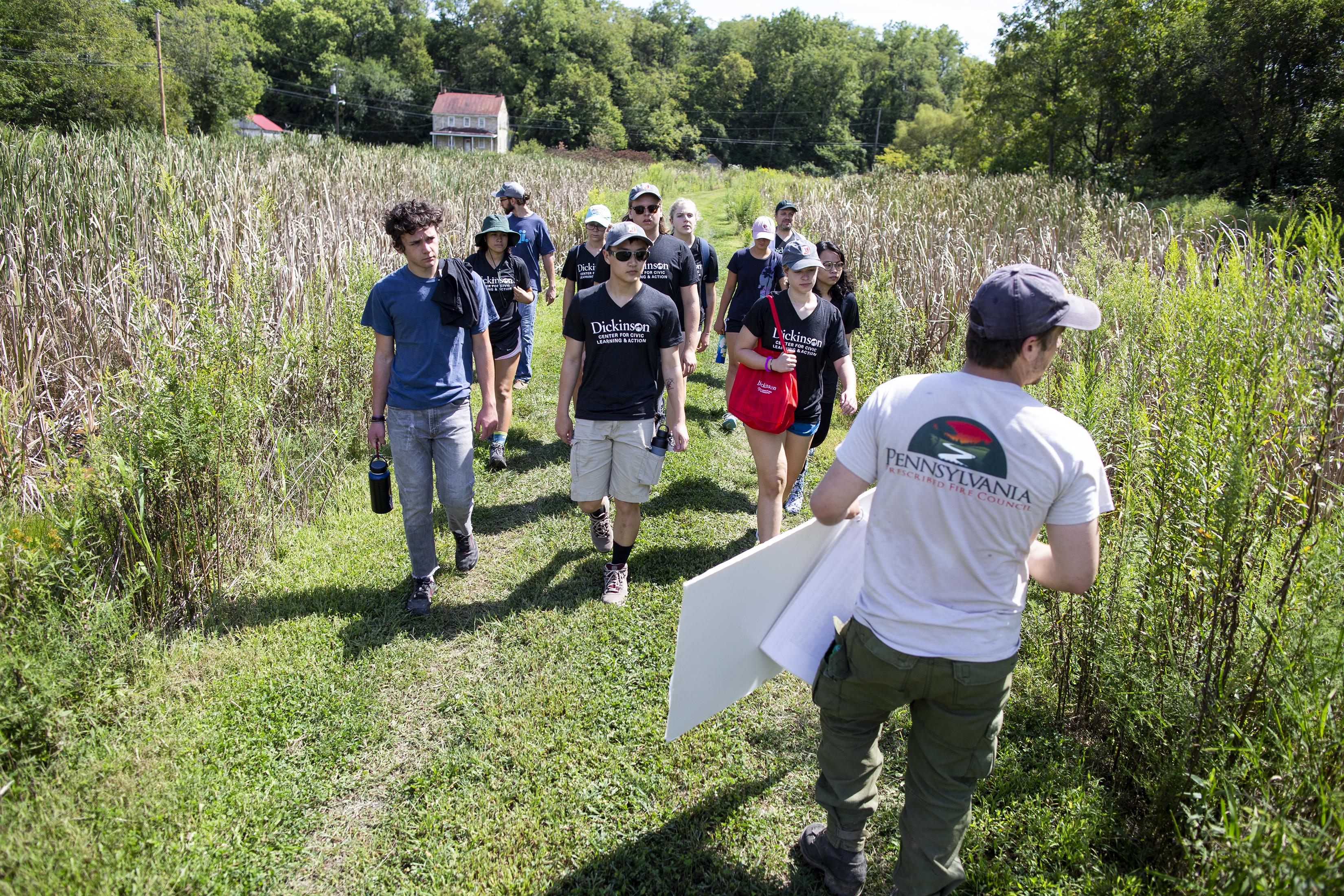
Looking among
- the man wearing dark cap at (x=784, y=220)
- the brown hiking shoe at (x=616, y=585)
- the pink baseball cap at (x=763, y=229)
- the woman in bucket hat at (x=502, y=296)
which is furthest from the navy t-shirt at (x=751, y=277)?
the brown hiking shoe at (x=616, y=585)

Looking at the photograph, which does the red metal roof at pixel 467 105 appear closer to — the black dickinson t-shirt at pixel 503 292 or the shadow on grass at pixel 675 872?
the black dickinson t-shirt at pixel 503 292

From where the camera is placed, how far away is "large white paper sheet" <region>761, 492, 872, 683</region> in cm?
245

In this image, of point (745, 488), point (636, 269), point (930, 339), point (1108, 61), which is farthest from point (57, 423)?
point (1108, 61)

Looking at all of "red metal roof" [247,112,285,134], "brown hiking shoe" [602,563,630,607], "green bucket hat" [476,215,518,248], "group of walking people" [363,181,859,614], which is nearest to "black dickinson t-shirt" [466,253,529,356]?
"green bucket hat" [476,215,518,248]

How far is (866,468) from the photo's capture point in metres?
2.07

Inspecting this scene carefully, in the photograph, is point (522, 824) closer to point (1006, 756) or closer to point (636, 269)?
point (1006, 756)

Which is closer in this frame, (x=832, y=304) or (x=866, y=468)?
(x=866, y=468)

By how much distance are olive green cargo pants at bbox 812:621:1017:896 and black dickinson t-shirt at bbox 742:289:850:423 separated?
7.55ft

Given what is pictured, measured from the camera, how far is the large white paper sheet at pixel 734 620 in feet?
7.52

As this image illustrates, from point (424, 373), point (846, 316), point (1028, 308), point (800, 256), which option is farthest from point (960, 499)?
point (846, 316)

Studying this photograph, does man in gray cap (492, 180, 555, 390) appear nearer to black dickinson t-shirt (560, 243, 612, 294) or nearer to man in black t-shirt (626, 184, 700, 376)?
black dickinson t-shirt (560, 243, 612, 294)

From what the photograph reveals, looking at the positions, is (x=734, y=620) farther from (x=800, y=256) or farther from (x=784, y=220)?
(x=784, y=220)

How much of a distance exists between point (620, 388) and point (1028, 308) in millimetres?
2541

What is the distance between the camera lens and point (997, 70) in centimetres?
3375
